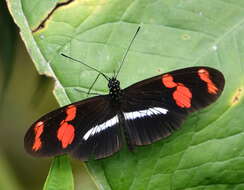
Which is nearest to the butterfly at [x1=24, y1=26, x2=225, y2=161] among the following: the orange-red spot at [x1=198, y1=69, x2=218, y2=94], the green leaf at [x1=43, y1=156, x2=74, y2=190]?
the orange-red spot at [x1=198, y1=69, x2=218, y2=94]

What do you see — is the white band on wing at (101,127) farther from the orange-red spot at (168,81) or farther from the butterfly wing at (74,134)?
the orange-red spot at (168,81)

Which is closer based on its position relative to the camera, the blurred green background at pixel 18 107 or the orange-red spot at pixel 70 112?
the orange-red spot at pixel 70 112

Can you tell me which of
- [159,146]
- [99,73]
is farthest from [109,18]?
[159,146]

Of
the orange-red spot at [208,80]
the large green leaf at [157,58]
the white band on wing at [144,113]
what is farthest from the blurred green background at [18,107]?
the orange-red spot at [208,80]

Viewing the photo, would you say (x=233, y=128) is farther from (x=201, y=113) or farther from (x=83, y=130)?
(x=83, y=130)

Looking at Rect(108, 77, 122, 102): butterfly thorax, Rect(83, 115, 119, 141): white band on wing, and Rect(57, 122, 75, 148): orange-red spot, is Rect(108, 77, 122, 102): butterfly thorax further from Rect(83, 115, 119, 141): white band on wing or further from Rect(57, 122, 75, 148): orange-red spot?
Rect(57, 122, 75, 148): orange-red spot

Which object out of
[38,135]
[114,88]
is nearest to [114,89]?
A: [114,88]

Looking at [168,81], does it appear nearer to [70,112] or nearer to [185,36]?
[185,36]

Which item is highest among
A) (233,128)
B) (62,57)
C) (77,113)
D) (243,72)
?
(62,57)
